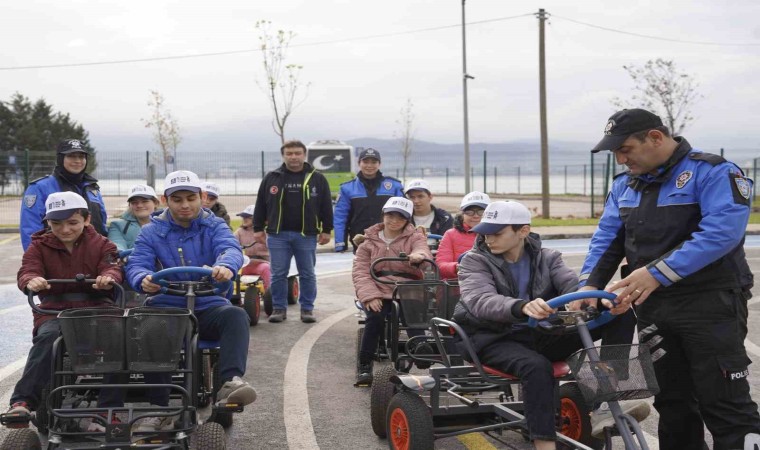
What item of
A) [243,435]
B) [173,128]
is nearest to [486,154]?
[173,128]

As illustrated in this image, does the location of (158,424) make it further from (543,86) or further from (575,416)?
(543,86)

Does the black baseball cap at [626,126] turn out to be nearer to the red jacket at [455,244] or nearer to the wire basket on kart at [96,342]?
the wire basket on kart at [96,342]

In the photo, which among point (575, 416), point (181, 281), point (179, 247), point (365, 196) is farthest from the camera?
point (365, 196)

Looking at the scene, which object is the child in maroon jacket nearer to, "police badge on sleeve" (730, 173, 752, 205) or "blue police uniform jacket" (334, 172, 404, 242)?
"police badge on sleeve" (730, 173, 752, 205)

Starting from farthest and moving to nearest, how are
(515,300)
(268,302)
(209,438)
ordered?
(268,302), (209,438), (515,300)

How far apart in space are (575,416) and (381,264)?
3.03 metres

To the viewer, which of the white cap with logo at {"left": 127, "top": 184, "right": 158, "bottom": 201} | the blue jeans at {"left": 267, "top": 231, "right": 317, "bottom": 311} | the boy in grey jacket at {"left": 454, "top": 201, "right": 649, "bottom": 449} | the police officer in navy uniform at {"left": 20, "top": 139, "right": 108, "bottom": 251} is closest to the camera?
the boy in grey jacket at {"left": 454, "top": 201, "right": 649, "bottom": 449}

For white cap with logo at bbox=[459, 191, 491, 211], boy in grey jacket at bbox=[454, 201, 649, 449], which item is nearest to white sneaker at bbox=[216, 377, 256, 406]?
boy in grey jacket at bbox=[454, 201, 649, 449]

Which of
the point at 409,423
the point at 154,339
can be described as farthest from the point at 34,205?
the point at 409,423

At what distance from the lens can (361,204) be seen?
409 inches

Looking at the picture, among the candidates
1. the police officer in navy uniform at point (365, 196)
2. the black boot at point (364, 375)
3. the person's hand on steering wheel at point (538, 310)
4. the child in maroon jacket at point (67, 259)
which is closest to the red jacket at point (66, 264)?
the child in maroon jacket at point (67, 259)

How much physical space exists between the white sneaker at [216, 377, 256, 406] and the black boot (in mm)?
2111

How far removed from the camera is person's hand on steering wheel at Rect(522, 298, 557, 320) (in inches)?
180

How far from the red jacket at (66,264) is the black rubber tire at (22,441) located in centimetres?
120
